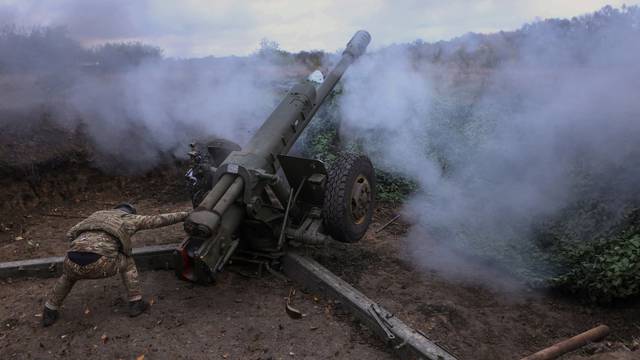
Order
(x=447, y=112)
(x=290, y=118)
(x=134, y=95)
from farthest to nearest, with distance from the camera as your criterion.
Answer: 1. (x=134, y=95)
2. (x=447, y=112)
3. (x=290, y=118)

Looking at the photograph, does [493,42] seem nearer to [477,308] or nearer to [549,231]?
[549,231]

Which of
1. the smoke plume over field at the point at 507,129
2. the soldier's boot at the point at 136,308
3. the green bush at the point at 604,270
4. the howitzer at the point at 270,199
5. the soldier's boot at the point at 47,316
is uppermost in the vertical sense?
the smoke plume over field at the point at 507,129

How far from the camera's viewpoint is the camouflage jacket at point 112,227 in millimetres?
4613

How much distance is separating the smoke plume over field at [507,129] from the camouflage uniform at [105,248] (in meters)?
→ 3.07

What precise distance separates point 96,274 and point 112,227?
42cm

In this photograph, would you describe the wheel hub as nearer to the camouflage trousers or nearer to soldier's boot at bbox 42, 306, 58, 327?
the camouflage trousers

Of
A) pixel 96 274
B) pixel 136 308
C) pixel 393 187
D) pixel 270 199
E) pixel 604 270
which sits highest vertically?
pixel 604 270

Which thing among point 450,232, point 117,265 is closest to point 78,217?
point 117,265

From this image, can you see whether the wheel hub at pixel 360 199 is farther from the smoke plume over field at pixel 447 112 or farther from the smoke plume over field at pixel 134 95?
the smoke plume over field at pixel 134 95

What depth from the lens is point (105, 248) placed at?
4.61 m

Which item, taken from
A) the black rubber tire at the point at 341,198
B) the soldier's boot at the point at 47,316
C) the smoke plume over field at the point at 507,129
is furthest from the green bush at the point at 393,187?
the soldier's boot at the point at 47,316

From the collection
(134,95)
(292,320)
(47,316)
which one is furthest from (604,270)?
(134,95)

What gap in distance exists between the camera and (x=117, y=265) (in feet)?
15.5

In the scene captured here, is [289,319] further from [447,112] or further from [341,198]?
[447,112]
